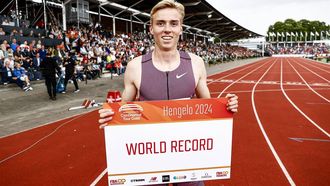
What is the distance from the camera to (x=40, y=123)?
824 centimetres

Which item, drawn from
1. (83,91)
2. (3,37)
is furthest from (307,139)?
(3,37)

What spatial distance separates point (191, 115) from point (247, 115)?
24.1ft

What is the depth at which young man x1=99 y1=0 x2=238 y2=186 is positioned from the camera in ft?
→ 7.36

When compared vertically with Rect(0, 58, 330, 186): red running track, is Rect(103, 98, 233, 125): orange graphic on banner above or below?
above

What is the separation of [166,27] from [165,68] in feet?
1.14

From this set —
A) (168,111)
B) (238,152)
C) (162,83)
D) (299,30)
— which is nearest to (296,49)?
(299,30)

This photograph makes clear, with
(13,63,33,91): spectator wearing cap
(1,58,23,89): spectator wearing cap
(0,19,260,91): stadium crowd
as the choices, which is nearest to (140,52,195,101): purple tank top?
(0,19,260,91): stadium crowd

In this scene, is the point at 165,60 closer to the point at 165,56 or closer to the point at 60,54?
the point at 165,56

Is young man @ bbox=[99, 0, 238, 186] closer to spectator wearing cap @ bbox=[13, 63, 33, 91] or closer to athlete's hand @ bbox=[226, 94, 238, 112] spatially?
athlete's hand @ bbox=[226, 94, 238, 112]

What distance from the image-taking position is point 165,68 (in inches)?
93.7

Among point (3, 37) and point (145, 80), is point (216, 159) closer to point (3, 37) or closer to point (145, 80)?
point (145, 80)

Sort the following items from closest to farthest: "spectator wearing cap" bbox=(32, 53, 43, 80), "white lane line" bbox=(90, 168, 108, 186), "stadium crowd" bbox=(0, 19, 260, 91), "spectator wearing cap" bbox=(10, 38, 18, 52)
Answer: "white lane line" bbox=(90, 168, 108, 186) < "stadium crowd" bbox=(0, 19, 260, 91) < "spectator wearing cap" bbox=(10, 38, 18, 52) < "spectator wearing cap" bbox=(32, 53, 43, 80)

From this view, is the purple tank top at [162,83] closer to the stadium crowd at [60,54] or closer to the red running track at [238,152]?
the red running track at [238,152]

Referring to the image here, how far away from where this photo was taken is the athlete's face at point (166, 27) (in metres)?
2.23
